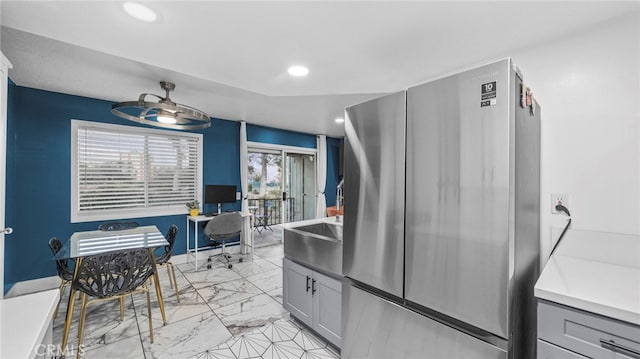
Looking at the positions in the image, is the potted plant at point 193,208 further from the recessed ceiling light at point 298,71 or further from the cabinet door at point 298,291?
the recessed ceiling light at point 298,71

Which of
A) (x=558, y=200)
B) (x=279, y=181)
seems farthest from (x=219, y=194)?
(x=558, y=200)

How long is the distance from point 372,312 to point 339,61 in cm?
186

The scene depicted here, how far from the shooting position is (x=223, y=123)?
4773mm

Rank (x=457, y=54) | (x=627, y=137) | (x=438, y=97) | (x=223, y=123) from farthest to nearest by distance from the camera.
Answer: (x=223, y=123), (x=457, y=54), (x=627, y=137), (x=438, y=97)

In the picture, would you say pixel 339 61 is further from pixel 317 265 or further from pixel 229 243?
pixel 229 243

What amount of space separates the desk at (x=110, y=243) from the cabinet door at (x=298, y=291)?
1166mm

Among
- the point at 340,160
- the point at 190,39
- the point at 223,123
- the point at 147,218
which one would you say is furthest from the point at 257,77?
the point at 340,160

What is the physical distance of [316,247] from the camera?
2096 mm

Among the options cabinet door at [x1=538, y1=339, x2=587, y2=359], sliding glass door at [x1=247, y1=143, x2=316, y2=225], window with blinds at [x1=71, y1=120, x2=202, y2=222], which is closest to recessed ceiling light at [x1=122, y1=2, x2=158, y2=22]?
cabinet door at [x1=538, y1=339, x2=587, y2=359]

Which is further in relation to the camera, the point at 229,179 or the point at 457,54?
the point at 229,179

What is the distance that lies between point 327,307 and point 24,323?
5.45 feet

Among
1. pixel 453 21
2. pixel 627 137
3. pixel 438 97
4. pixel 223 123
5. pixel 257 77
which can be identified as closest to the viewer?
pixel 438 97

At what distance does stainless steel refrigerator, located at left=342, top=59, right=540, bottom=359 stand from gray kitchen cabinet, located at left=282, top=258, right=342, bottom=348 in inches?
11.4

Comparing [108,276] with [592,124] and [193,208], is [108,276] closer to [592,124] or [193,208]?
[193,208]
